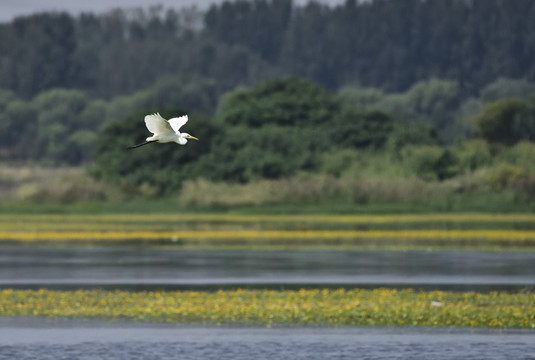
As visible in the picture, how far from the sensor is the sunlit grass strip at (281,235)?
55.7m

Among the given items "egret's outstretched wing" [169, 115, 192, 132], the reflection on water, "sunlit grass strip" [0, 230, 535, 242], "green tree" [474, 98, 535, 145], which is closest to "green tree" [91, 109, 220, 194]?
"green tree" [474, 98, 535, 145]

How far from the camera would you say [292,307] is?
2836 cm

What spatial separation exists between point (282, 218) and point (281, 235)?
1738 centimetres

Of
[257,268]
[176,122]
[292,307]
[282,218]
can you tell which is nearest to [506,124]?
[282,218]

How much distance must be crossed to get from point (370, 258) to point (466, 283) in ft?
34.3

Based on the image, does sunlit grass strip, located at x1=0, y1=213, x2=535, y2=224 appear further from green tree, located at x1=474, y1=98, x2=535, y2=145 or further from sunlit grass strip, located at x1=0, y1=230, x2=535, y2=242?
green tree, located at x1=474, y1=98, x2=535, y2=145

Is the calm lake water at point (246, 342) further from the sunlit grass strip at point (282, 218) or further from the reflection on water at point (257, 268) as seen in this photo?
the sunlit grass strip at point (282, 218)

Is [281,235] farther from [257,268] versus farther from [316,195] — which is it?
[316,195]

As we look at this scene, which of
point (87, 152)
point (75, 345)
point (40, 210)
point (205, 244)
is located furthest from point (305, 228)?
point (87, 152)

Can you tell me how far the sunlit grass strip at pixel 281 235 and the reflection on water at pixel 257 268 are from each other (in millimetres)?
6824

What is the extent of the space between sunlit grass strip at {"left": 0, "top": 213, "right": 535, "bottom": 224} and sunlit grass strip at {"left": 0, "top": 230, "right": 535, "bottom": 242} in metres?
10.3

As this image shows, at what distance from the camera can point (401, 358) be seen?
72.0 feet

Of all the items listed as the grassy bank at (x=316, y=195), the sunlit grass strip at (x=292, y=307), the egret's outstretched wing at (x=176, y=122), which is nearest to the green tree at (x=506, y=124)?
the grassy bank at (x=316, y=195)

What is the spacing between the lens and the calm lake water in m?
22.4
